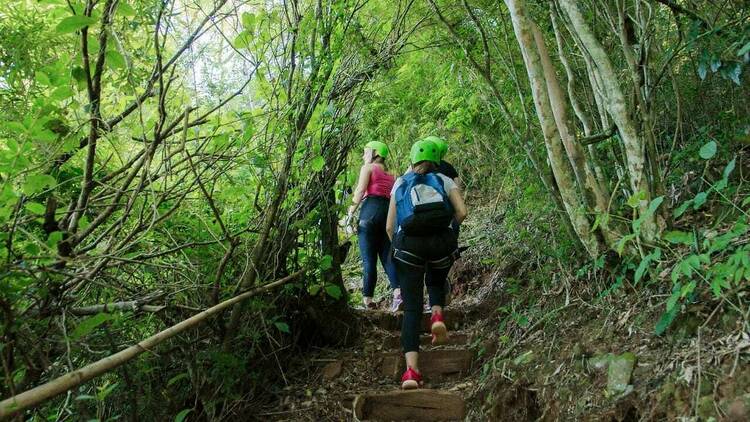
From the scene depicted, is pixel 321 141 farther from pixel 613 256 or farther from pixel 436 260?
pixel 613 256

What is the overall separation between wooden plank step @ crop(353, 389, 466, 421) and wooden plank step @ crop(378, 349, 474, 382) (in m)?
0.54

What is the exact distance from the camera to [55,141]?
95.2 inches

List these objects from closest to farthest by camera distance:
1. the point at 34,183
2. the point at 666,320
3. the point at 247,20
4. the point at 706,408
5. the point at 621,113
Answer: the point at 34,183 < the point at 706,408 < the point at 666,320 < the point at 247,20 < the point at 621,113

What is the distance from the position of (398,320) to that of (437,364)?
99 cm

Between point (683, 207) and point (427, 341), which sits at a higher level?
point (683, 207)

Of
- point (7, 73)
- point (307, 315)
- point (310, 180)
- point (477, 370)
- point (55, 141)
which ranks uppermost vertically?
point (7, 73)

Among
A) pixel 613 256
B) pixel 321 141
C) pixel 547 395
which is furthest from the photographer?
pixel 321 141

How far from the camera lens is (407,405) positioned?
162 inches

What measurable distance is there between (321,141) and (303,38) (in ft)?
2.43

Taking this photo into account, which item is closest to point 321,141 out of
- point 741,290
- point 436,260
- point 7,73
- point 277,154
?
point 277,154

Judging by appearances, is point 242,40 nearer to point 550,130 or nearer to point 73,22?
A: point 73,22

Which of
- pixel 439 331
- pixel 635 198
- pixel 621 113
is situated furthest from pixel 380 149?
pixel 635 198

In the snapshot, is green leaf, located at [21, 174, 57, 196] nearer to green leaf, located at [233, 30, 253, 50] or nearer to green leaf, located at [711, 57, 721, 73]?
green leaf, located at [233, 30, 253, 50]

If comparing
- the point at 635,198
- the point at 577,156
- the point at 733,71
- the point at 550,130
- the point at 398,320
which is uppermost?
the point at 733,71
